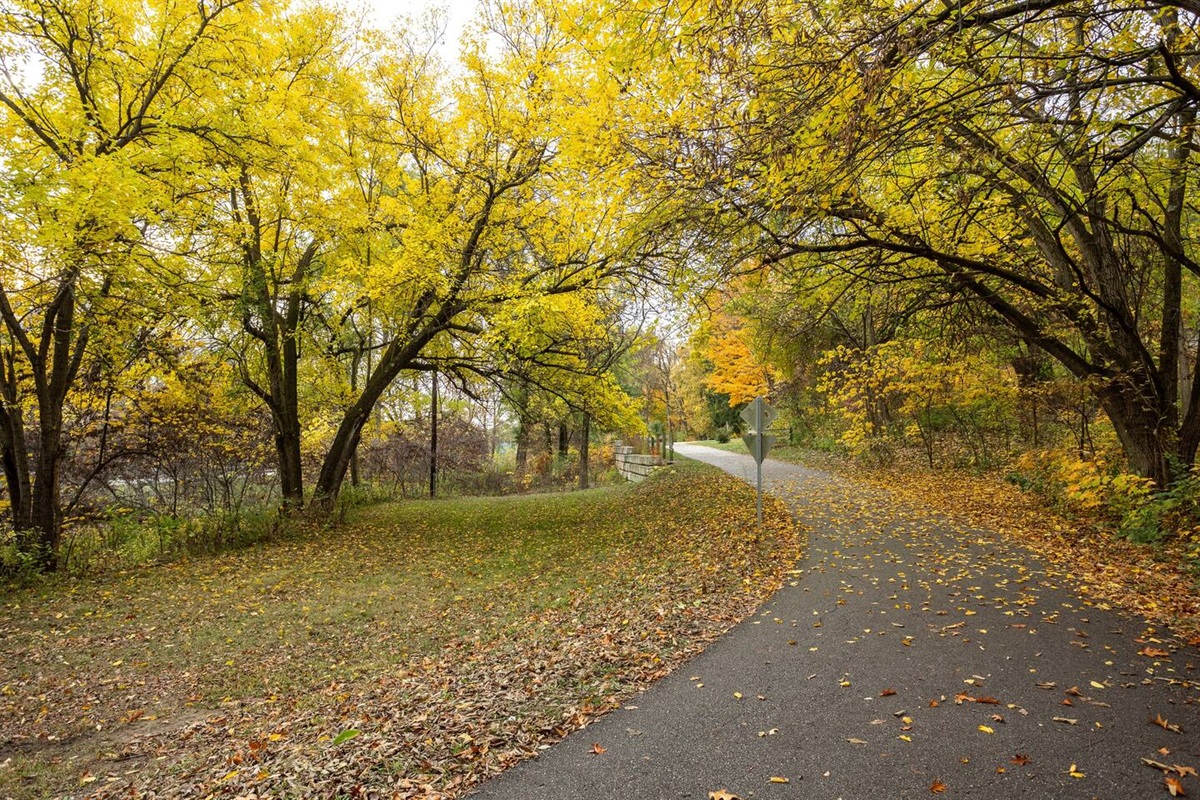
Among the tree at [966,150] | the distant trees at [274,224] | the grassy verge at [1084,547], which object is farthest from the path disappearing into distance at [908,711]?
the distant trees at [274,224]

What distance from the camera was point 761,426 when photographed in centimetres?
910

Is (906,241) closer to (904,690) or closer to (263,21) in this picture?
(904,690)

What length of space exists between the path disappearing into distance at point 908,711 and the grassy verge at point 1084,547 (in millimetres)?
387

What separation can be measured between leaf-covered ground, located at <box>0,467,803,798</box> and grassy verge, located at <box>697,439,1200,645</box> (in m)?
3.25

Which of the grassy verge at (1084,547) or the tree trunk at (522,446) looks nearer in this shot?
the grassy verge at (1084,547)

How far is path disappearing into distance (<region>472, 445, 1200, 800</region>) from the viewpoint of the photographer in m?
3.22

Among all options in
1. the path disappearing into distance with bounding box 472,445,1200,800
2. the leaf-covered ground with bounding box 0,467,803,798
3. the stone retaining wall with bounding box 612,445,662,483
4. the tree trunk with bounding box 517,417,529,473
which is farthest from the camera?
the tree trunk with bounding box 517,417,529,473

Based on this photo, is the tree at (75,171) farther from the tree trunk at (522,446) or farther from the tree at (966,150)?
the tree trunk at (522,446)

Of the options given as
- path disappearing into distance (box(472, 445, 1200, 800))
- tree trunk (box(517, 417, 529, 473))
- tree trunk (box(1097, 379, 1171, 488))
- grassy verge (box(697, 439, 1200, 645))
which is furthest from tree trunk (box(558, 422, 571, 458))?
path disappearing into distance (box(472, 445, 1200, 800))

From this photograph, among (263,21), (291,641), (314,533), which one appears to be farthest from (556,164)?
(314,533)

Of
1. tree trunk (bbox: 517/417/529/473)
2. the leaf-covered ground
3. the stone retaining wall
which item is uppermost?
tree trunk (bbox: 517/417/529/473)

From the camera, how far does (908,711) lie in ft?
12.8

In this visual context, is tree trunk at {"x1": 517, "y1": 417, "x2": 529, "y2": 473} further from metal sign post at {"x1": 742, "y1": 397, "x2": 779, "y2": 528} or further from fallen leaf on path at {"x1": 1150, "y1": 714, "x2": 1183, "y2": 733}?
fallen leaf on path at {"x1": 1150, "y1": 714, "x2": 1183, "y2": 733}

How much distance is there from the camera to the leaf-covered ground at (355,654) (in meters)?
3.74
